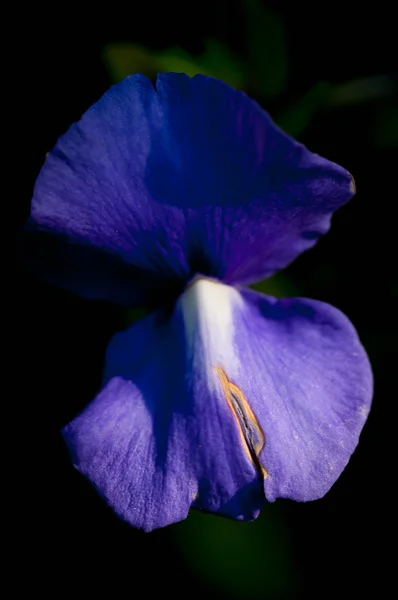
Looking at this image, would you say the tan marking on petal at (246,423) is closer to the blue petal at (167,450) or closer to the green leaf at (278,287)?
the blue petal at (167,450)

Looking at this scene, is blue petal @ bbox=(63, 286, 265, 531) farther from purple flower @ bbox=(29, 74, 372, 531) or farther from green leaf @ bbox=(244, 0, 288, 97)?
green leaf @ bbox=(244, 0, 288, 97)

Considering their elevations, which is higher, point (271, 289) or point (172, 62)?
point (172, 62)

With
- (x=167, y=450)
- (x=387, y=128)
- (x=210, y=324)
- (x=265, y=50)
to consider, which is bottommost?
(x=167, y=450)

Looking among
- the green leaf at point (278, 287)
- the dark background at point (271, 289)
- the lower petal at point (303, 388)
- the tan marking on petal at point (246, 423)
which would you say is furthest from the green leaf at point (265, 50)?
the tan marking on petal at point (246, 423)

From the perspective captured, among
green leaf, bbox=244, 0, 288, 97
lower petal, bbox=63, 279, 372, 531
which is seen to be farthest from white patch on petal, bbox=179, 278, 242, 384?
green leaf, bbox=244, 0, 288, 97

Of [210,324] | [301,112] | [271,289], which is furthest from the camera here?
[271,289]

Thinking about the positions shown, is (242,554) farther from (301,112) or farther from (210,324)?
(301,112)

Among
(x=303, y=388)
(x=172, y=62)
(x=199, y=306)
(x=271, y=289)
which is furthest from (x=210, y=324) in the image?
(x=172, y=62)
